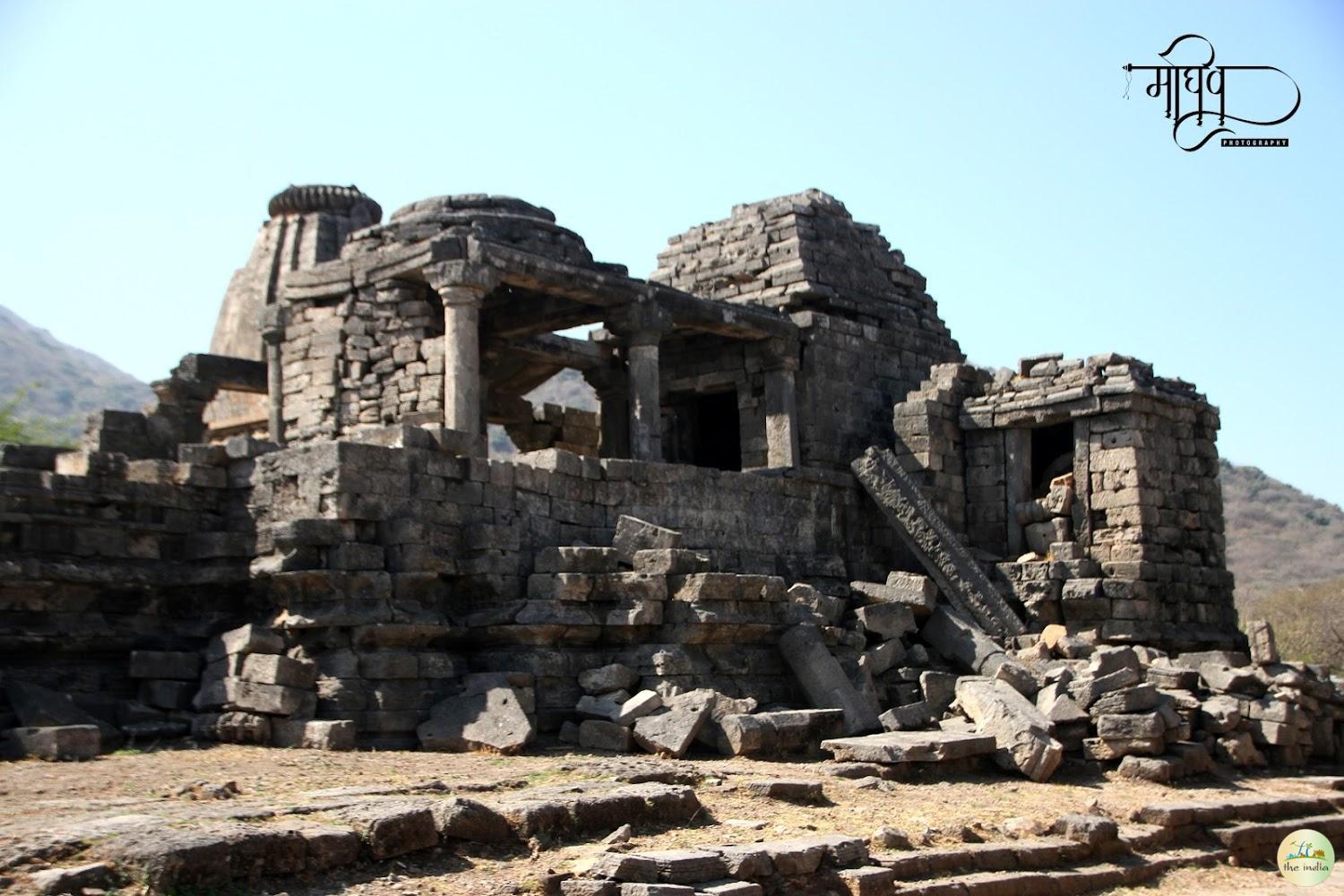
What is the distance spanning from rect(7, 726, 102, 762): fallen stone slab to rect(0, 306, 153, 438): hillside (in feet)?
229

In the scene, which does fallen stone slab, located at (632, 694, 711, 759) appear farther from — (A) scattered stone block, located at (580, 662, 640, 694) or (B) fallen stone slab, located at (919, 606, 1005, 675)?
(B) fallen stone slab, located at (919, 606, 1005, 675)

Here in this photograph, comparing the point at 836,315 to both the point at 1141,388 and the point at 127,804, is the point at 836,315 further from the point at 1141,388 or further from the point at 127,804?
the point at 127,804

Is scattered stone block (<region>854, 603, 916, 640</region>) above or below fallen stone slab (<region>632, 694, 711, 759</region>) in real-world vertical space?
above

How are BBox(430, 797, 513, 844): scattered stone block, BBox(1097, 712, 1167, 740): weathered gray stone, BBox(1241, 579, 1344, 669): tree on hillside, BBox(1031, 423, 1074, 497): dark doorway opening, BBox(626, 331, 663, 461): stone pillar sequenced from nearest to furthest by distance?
BBox(430, 797, 513, 844): scattered stone block, BBox(1097, 712, 1167, 740): weathered gray stone, BBox(626, 331, 663, 461): stone pillar, BBox(1031, 423, 1074, 497): dark doorway opening, BBox(1241, 579, 1344, 669): tree on hillside

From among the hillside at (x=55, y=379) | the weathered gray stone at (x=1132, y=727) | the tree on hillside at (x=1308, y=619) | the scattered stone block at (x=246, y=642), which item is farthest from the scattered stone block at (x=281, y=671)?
the hillside at (x=55, y=379)

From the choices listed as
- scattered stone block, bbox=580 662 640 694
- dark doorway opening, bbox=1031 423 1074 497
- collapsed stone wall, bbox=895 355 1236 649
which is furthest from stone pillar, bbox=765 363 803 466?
scattered stone block, bbox=580 662 640 694

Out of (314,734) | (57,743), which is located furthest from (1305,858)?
(57,743)

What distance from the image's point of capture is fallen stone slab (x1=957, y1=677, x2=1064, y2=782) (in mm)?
14109

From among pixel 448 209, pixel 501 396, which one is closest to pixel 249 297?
pixel 501 396

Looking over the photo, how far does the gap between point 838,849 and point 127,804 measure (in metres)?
4.14

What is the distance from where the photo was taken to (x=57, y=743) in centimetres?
1157

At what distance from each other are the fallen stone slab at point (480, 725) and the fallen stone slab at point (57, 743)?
8.24 feet

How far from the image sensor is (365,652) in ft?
43.8

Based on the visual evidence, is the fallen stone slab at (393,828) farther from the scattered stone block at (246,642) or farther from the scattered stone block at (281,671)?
the scattered stone block at (246,642)
